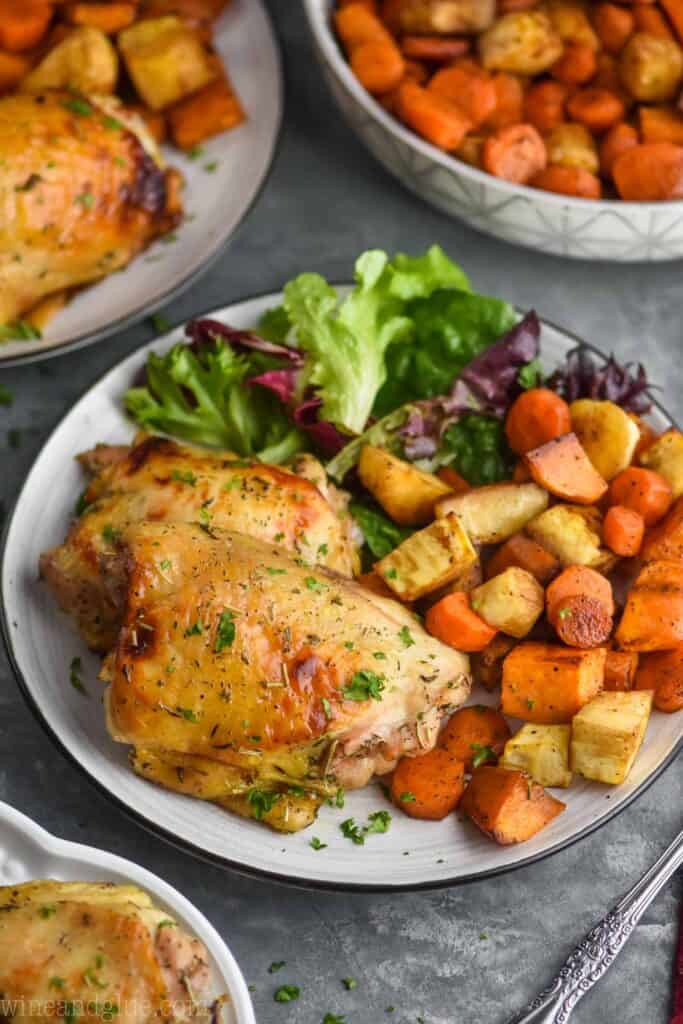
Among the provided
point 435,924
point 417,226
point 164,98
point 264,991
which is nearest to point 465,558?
point 435,924

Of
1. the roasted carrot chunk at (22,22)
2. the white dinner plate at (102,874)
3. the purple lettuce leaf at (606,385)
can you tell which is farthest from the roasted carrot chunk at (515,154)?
the white dinner plate at (102,874)

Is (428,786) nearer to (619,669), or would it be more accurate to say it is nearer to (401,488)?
(619,669)

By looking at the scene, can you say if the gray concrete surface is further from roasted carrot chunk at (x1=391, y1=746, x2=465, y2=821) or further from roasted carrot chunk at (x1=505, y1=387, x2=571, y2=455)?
roasted carrot chunk at (x1=505, y1=387, x2=571, y2=455)

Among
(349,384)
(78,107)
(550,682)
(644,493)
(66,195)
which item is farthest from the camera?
(78,107)

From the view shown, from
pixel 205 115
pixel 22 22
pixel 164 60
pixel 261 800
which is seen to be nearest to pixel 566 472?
pixel 261 800

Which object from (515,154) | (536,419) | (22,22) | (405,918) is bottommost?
(405,918)

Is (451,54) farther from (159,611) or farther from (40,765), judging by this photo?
(40,765)
